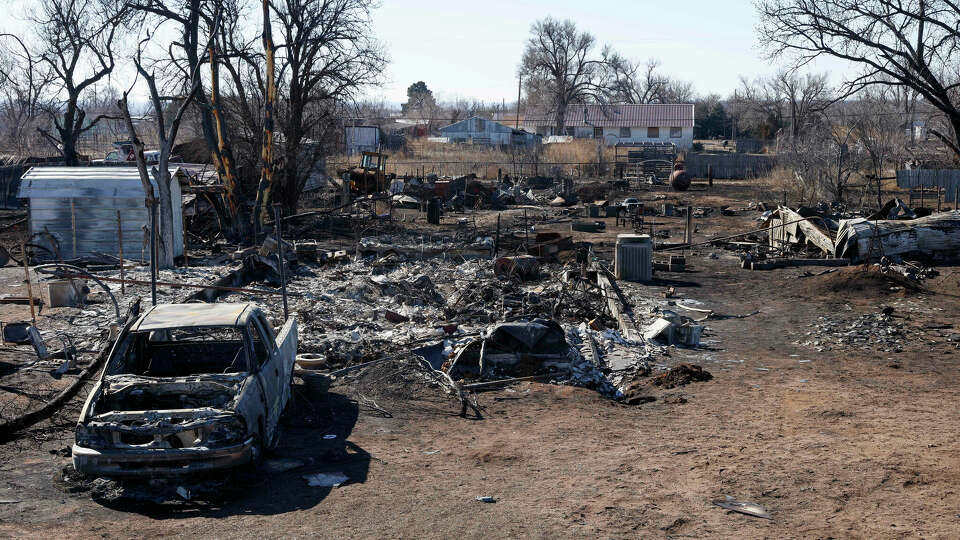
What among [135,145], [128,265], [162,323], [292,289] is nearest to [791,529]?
[162,323]

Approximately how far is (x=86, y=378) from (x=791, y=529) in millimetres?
8161

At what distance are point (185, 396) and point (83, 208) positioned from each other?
16.5 meters

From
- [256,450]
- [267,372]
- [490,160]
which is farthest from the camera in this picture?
[490,160]

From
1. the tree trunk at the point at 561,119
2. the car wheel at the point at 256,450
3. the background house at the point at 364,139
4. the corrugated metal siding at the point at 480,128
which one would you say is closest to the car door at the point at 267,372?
the car wheel at the point at 256,450

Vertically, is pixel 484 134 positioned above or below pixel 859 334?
above

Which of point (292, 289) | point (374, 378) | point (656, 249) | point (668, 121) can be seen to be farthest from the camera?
point (668, 121)

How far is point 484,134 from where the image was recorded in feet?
253

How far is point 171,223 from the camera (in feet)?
69.7

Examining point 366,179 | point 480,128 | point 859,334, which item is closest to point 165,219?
point 859,334

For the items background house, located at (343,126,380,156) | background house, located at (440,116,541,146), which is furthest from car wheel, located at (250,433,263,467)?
background house, located at (440,116,541,146)

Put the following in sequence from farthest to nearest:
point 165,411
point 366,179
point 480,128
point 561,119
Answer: point 561,119 → point 480,128 → point 366,179 → point 165,411

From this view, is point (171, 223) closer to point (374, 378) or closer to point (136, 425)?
Answer: point (374, 378)

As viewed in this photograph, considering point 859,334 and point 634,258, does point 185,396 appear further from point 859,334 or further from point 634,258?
point 634,258

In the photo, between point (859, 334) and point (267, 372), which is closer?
point (267, 372)
